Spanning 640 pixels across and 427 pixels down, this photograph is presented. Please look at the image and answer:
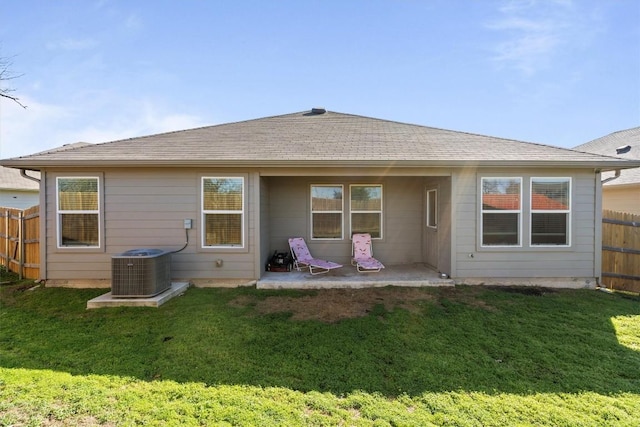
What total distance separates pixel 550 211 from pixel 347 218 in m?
4.23

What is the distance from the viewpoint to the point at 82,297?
5473 mm

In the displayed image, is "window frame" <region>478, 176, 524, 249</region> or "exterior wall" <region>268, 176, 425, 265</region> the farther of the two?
"exterior wall" <region>268, 176, 425, 265</region>

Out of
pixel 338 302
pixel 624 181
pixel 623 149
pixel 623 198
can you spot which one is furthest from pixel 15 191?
pixel 623 149

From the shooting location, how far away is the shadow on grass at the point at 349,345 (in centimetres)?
297

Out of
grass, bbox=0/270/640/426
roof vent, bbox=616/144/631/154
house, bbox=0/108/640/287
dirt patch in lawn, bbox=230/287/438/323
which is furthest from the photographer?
roof vent, bbox=616/144/631/154

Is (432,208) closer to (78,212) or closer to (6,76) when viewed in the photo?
(78,212)

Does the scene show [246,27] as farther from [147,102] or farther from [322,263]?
[322,263]

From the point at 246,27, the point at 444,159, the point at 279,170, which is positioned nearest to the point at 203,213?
the point at 279,170

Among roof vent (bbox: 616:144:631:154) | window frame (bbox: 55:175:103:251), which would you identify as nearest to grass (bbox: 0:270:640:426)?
window frame (bbox: 55:175:103:251)

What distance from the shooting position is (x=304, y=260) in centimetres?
692

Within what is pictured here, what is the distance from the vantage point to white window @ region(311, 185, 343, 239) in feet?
25.2

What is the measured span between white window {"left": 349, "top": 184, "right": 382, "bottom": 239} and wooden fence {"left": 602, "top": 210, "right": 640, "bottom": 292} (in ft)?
15.6

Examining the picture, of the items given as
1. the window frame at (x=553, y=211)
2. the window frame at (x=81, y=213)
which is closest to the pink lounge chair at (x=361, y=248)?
the window frame at (x=553, y=211)

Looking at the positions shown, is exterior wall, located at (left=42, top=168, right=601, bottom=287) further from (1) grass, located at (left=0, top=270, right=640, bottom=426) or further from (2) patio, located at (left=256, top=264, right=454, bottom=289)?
(1) grass, located at (left=0, top=270, right=640, bottom=426)
